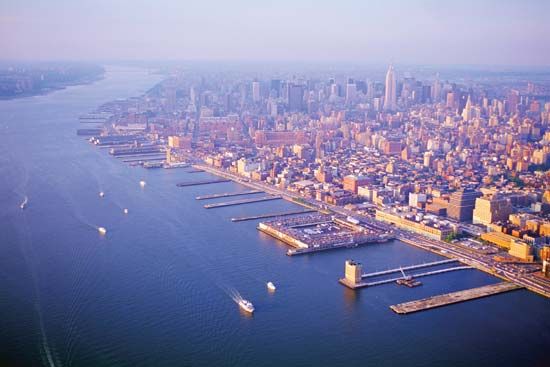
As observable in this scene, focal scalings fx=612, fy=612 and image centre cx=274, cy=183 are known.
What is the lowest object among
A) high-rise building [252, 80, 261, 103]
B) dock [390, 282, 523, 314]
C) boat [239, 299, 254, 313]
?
dock [390, 282, 523, 314]

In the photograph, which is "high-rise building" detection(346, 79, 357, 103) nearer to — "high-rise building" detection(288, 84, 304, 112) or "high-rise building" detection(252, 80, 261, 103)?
"high-rise building" detection(288, 84, 304, 112)

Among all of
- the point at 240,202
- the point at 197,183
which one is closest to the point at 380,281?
the point at 240,202

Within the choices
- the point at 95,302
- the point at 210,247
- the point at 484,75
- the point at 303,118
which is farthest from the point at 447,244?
the point at 484,75

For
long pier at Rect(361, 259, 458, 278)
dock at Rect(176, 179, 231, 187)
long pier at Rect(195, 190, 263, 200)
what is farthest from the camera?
dock at Rect(176, 179, 231, 187)

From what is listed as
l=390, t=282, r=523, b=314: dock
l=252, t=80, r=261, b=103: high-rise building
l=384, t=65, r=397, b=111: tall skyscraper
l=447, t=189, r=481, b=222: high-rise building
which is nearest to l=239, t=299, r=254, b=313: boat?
l=390, t=282, r=523, b=314: dock

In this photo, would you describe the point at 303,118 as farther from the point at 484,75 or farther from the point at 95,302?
the point at 95,302

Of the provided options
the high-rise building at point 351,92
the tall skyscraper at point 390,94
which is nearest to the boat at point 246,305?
the tall skyscraper at point 390,94

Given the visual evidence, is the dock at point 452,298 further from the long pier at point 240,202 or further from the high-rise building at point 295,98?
the high-rise building at point 295,98
